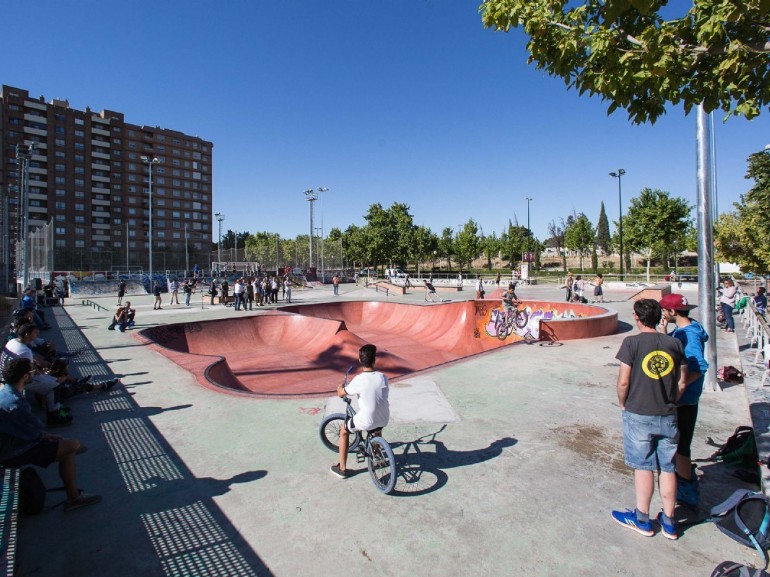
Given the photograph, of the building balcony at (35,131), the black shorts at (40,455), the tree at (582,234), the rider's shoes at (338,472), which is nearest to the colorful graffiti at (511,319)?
the rider's shoes at (338,472)

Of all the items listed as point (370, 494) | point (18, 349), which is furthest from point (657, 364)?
point (18, 349)

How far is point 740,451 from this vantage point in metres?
4.29

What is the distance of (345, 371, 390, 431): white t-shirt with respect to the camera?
3.93m

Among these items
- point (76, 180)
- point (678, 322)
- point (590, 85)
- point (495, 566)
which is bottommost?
point (495, 566)

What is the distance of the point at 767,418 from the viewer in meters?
4.79

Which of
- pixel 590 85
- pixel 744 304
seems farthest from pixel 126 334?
pixel 744 304

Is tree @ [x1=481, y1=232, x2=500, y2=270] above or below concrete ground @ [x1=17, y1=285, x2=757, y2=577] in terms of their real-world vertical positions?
above

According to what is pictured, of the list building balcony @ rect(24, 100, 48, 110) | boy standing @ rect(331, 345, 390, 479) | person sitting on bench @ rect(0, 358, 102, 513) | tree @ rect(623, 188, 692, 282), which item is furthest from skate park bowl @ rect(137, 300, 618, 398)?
building balcony @ rect(24, 100, 48, 110)

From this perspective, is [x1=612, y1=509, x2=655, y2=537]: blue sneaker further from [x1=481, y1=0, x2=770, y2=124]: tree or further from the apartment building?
the apartment building

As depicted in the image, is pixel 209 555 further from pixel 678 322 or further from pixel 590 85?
pixel 590 85

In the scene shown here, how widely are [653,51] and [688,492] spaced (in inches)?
146

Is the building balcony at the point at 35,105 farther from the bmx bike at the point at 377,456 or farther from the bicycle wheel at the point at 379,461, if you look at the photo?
the bicycle wheel at the point at 379,461

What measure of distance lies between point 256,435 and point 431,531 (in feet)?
9.05

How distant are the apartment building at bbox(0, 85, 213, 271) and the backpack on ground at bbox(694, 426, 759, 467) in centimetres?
6598
